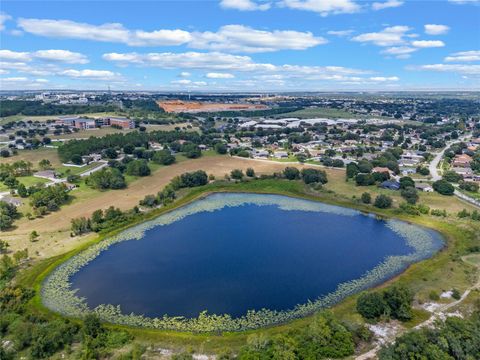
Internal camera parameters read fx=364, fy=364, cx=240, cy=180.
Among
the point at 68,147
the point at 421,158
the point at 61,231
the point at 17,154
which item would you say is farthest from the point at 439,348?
the point at 17,154

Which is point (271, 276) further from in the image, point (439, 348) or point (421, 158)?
point (421, 158)

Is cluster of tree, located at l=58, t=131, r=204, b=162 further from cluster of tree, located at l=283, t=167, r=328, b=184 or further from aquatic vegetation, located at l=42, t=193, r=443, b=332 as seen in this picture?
aquatic vegetation, located at l=42, t=193, r=443, b=332

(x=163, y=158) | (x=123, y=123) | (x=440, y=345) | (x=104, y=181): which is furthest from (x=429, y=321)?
(x=123, y=123)

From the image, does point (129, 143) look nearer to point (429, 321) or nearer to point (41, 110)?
point (429, 321)

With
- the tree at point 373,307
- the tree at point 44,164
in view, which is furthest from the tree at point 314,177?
the tree at point 44,164

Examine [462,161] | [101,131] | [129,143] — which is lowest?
[462,161]

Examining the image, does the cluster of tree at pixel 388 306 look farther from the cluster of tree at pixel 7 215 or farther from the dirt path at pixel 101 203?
the cluster of tree at pixel 7 215

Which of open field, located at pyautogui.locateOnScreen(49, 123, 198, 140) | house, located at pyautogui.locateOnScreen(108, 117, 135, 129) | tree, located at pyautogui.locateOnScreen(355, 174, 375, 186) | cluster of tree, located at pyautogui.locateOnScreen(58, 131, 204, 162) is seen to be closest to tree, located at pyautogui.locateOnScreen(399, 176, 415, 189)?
tree, located at pyautogui.locateOnScreen(355, 174, 375, 186)
